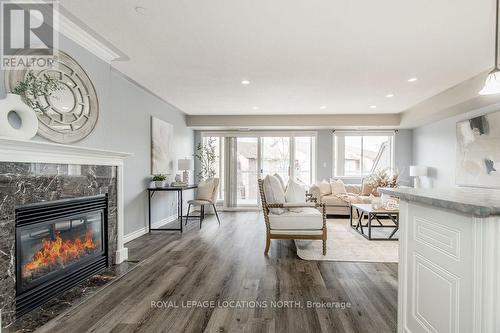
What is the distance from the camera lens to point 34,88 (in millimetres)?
2139

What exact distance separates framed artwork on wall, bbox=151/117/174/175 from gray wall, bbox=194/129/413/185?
1893 mm

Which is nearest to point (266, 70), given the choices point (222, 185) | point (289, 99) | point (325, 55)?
point (325, 55)

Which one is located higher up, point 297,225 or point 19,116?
point 19,116

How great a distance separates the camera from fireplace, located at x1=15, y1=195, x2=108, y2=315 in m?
2.05

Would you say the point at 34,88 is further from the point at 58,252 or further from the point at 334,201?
the point at 334,201

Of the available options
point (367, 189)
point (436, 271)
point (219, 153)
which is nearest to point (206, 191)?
point (219, 153)

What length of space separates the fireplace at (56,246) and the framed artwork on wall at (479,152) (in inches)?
227

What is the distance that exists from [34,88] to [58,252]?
1.44 m

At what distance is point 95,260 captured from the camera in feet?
9.36

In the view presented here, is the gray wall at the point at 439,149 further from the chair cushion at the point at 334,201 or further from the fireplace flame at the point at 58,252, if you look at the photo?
the fireplace flame at the point at 58,252

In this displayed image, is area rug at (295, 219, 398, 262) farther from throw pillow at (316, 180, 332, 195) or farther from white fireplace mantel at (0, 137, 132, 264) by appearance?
white fireplace mantel at (0, 137, 132, 264)

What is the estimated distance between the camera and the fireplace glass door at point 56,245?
2.09m

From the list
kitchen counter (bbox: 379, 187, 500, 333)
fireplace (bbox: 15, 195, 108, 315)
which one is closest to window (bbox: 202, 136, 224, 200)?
fireplace (bbox: 15, 195, 108, 315)

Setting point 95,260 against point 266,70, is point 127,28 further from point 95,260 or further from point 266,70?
point 95,260
